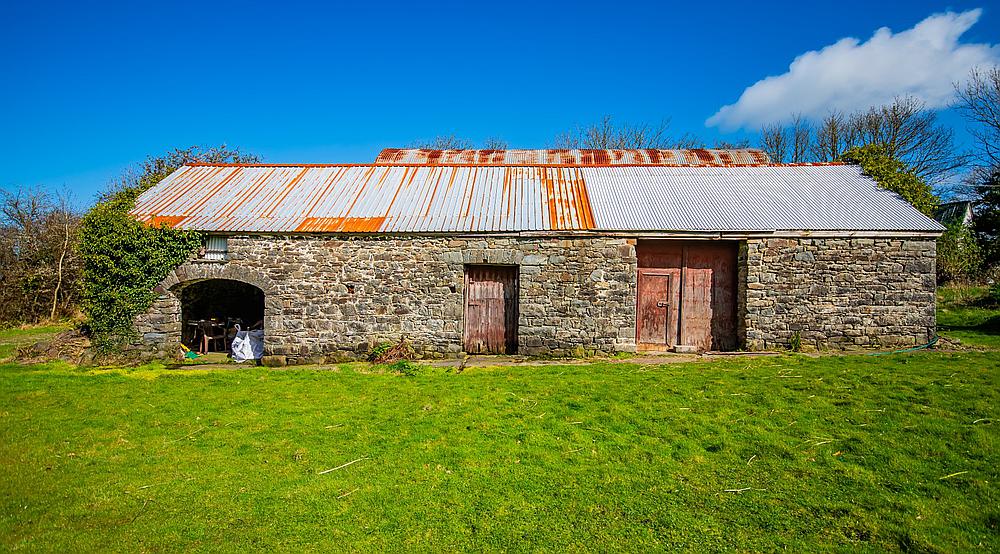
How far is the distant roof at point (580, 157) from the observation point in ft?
50.9

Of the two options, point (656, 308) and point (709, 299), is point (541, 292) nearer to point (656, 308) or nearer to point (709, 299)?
point (656, 308)

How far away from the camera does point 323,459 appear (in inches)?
217

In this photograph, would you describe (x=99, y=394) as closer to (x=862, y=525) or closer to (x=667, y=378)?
(x=667, y=378)

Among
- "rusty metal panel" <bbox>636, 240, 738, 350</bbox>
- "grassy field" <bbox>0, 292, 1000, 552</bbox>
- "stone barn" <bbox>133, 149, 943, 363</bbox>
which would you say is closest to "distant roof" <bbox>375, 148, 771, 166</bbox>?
"stone barn" <bbox>133, 149, 943, 363</bbox>

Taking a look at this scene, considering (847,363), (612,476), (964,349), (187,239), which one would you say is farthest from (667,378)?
(187,239)

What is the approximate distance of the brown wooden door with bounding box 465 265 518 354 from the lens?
1141 cm

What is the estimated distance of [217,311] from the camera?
13.5m

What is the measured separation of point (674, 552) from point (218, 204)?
1178cm

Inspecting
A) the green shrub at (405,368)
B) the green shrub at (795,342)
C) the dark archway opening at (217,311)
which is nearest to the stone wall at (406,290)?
the green shrub at (405,368)

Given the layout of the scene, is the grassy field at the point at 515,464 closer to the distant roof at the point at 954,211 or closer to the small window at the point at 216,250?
the small window at the point at 216,250

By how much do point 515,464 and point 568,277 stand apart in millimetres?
6127

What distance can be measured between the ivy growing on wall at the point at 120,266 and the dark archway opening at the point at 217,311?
777 millimetres

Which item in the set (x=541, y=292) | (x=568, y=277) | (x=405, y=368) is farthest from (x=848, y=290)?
(x=405, y=368)

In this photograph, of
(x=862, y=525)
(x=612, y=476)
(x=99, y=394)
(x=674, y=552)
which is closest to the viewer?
(x=674, y=552)
